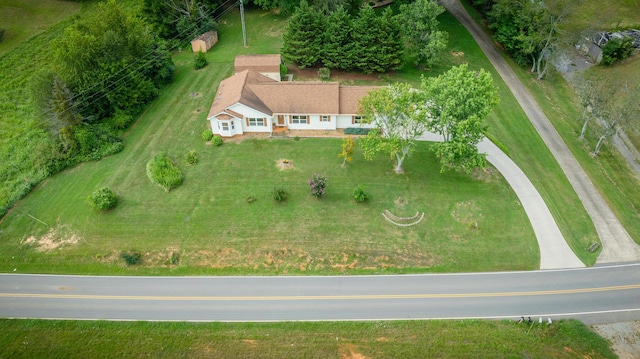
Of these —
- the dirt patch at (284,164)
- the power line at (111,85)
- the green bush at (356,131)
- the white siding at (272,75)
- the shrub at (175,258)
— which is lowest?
the shrub at (175,258)

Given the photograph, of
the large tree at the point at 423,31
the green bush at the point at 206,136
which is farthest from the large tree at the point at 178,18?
the large tree at the point at 423,31

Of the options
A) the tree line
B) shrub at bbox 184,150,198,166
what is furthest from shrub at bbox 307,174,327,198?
the tree line

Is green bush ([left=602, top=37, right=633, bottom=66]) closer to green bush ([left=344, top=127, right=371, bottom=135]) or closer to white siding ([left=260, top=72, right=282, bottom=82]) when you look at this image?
green bush ([left=344, top=127, right=371, bottom=135])

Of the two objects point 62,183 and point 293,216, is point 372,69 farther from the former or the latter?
point 62,183

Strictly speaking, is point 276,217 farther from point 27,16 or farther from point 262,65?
point 27,16

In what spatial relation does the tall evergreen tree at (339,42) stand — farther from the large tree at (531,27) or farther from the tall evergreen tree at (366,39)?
the large tree at (531,27)

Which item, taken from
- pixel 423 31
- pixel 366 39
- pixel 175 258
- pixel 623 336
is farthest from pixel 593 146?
pixel 175 258
